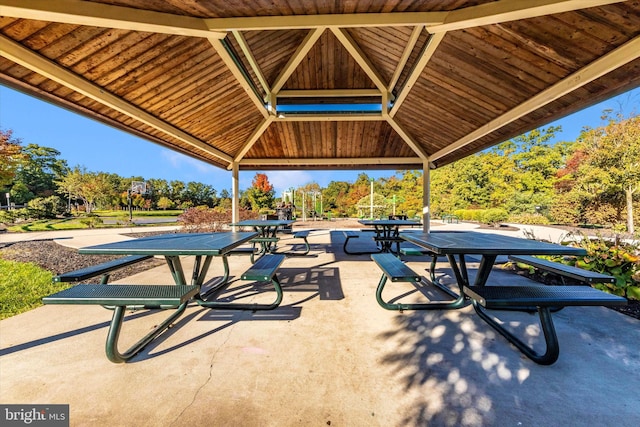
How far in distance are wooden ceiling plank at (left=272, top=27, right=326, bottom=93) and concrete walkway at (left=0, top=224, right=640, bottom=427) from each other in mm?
4368

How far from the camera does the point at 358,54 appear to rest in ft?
14.8

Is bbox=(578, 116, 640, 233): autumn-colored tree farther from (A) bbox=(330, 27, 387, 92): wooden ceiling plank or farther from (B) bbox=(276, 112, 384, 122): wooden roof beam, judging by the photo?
(A) bbox=(330, 27, 387, 92): wooden ceiling plank

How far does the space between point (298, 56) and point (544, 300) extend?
5.06 metres

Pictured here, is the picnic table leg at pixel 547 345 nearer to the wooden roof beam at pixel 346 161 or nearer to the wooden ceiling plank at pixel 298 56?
the wooden ceiling plank at pixel 298 56

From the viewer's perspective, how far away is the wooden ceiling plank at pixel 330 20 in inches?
104

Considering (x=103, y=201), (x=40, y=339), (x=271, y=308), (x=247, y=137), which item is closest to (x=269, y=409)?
(x=271, y=308)

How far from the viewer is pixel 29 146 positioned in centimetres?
2667

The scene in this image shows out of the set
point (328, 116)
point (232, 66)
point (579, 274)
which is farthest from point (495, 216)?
point (232, 66)

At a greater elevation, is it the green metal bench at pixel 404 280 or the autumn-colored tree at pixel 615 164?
the autumn-colored tree at pixel 615 164

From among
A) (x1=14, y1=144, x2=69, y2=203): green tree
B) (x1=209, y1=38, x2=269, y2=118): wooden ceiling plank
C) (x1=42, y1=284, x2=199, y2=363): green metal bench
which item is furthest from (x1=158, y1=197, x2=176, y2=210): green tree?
(x1=42, y1=284, x2=199, y2=363): green metal bench

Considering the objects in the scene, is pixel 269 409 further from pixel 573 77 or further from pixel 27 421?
pixel 573 77

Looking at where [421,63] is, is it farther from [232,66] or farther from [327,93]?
[232,66]

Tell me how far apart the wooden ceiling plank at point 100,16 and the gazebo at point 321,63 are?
0.01m

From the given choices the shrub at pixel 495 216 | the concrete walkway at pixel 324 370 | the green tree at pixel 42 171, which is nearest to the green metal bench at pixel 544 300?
the concrete walkway at pixel 324 370
